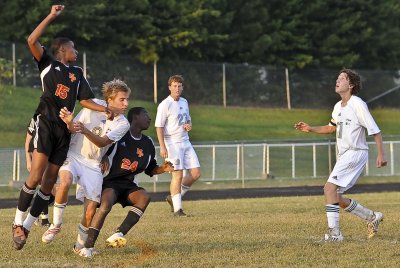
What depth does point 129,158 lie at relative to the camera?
36.1ft

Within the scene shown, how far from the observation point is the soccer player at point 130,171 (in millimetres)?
10766

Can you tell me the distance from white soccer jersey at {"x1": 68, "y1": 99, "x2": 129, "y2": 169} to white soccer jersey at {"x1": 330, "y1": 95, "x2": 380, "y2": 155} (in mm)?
2762

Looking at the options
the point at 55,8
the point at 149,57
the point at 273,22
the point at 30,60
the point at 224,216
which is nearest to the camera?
the point at 55,8

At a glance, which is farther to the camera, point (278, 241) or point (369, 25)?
point (369, 25)

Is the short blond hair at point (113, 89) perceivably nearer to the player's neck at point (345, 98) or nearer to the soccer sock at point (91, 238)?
the soccer sock at point (91, 238)

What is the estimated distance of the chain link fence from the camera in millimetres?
39438

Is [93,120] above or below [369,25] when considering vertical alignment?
below

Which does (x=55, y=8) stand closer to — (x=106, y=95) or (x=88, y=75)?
(x=106, y=95)

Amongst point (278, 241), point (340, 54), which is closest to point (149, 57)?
point (340, 54)

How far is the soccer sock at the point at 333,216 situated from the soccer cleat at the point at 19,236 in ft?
10.8

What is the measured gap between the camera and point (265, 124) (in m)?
45.7

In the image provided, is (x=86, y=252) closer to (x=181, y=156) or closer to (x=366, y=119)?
(x=366, y=119)

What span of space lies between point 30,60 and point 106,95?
93.3ft

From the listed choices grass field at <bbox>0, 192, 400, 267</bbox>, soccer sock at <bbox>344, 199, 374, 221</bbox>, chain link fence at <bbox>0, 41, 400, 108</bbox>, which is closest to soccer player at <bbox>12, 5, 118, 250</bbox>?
grass field at <bbox>0, 192, 400, 267</bbox>
